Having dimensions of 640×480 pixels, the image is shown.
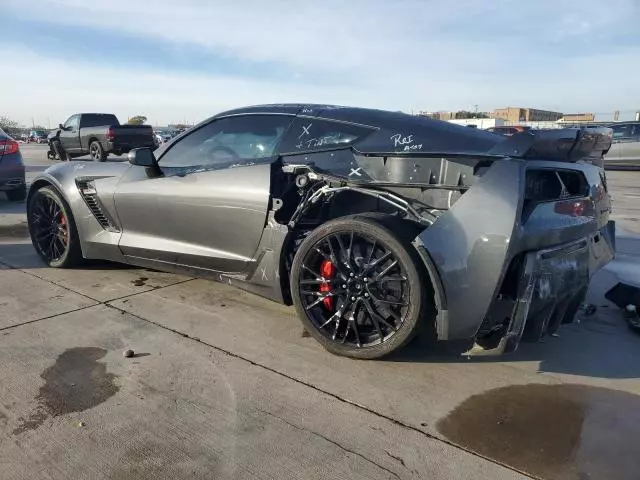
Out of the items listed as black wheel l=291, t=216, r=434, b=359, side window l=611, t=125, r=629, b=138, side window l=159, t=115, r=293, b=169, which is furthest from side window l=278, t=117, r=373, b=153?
side window l=611, t=125, r=629, b=138

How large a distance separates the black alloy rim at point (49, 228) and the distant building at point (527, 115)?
2133 inches

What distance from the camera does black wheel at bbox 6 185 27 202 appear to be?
9.23 meters

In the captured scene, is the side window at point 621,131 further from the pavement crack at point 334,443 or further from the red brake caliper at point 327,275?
the pavement crack at point 334,443

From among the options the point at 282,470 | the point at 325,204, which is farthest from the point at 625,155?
the point at 282,470

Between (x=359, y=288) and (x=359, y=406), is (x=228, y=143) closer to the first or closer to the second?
(x=359, y=288)

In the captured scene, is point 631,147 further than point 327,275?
Yes

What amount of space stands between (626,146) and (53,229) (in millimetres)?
17467

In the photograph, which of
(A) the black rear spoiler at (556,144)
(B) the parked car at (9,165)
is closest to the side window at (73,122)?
(B) the parked car at (9,165)

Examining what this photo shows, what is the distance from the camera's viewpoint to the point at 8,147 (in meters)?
8.42

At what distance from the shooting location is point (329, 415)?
251cm

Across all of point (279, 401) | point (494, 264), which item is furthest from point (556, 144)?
point (279, 401)

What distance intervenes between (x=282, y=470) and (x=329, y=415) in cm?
44

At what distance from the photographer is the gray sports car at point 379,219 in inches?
106

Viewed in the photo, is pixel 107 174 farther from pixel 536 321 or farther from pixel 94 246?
pixel 536 321
